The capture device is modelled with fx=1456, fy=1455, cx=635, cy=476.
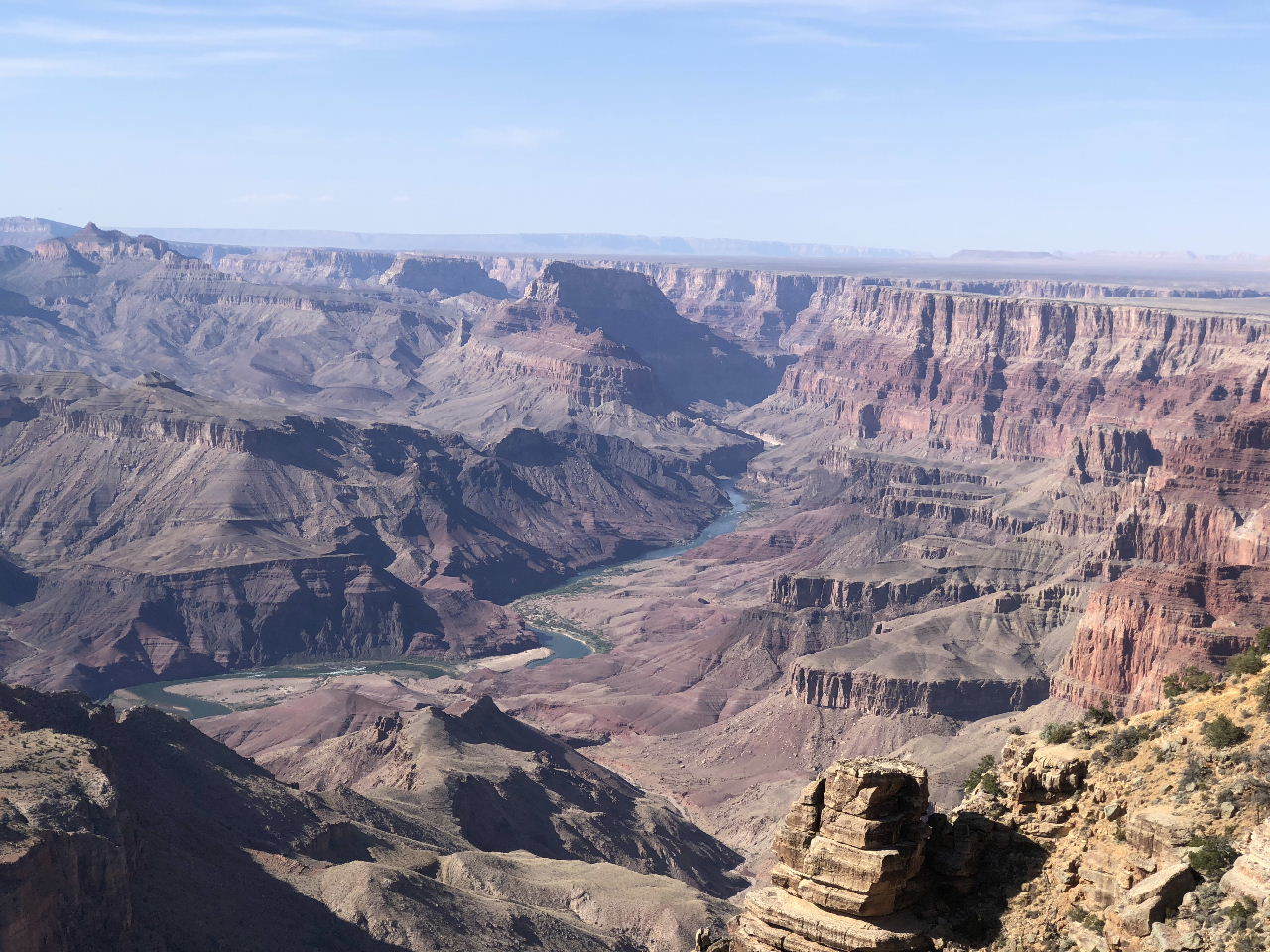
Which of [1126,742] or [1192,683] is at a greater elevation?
[1126,742]

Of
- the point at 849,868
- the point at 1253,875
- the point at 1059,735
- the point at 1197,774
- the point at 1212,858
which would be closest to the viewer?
the point at 1253,875

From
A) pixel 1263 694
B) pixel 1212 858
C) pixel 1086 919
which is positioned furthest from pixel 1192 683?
pixel 1212 858

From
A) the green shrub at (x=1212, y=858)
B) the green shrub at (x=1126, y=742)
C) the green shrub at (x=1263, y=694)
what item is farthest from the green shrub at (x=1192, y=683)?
the green shrub at (x=1212, y=858)

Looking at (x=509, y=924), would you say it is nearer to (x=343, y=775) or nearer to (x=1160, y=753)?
(x=343, y=775)

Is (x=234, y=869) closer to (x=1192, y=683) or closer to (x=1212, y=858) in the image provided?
(x=1192, y=683)

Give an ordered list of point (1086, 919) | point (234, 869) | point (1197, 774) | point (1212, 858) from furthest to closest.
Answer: point (234, 869), point (1197, 774), point (1086, 919), point (1212, 858)

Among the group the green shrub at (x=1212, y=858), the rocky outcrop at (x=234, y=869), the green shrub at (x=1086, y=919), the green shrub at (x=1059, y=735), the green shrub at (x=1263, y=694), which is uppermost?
the green shrub at (x=1263, y=694)

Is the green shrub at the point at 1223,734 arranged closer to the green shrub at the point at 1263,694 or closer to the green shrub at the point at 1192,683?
the green shrub at the point at 1263,694
